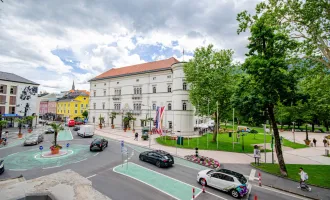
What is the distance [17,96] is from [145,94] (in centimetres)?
3529

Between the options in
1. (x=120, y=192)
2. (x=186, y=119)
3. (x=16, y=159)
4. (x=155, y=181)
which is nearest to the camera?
(x=120, y=192)

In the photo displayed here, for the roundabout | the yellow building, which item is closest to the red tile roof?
the yellow building

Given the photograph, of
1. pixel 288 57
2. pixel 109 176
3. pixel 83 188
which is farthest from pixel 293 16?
pixel 109 176

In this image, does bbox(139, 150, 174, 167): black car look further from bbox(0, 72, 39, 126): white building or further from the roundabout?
bbox(0, 72, 39, 126): white building

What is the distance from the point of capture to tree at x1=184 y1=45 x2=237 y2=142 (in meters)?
28.5

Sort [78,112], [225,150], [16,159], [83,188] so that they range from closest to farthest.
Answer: [83,188] < [16,159] < [225,150] < [78,112]

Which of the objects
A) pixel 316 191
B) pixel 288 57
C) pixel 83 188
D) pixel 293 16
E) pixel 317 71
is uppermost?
pixel 293 16

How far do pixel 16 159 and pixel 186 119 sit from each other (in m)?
28.9

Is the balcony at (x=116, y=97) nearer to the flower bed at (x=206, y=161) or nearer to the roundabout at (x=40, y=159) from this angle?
the roundabout at (x=40, y=159)

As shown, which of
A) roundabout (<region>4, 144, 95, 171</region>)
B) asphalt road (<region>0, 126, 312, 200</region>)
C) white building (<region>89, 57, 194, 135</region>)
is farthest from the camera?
white building (<region>89, 57, 194, 135</region>)

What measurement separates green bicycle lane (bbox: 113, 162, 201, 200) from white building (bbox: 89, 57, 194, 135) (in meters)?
22.1

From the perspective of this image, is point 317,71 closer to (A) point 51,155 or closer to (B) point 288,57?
(B) point 288,57

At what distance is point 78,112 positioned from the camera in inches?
2817

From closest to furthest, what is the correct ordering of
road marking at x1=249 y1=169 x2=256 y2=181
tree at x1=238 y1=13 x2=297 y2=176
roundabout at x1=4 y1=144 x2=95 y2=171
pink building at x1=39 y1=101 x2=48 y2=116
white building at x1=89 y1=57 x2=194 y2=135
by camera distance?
tree at x1=238 y1=13 x2=297 y2=176 < road marking at x1=249 y1=169 x2=256 y2=181 < roundabout at x1=4 y1=144 x2=95 y2=171 < white building at x1=89 y1=57 x2=194 y2=135 < pink building at x1=39 y1=101 x2=48 y2=116
